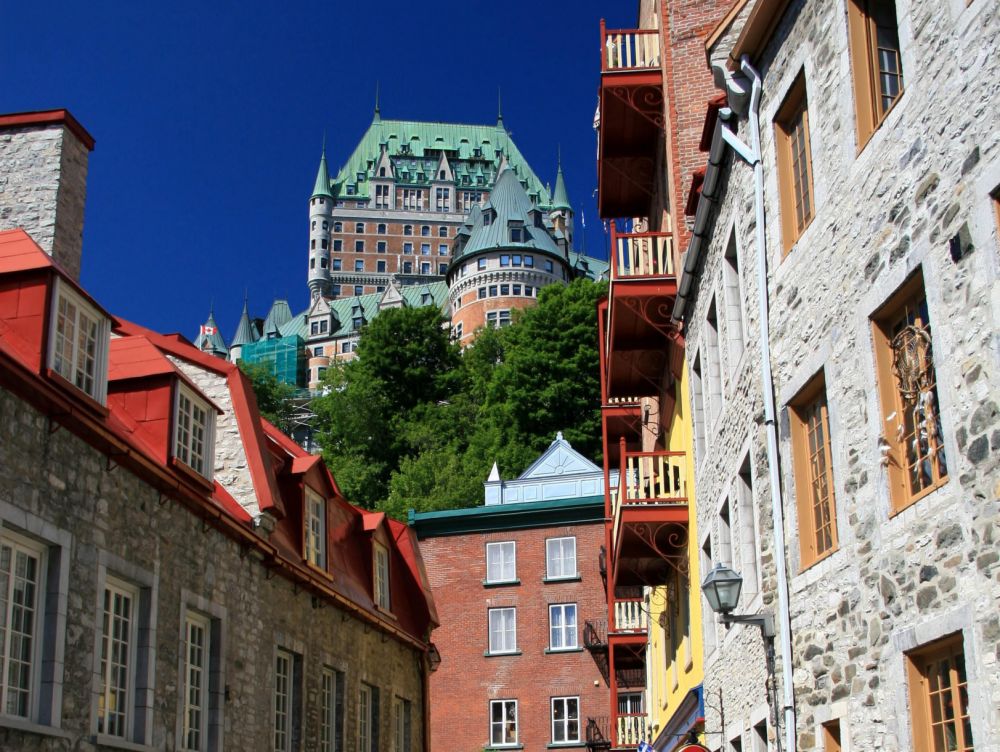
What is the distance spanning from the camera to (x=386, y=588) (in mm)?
24188

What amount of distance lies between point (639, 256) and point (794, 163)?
→ 7.16 meters

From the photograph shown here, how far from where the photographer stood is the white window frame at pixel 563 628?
4150 centimetres

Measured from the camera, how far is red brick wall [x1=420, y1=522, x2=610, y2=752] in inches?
1612

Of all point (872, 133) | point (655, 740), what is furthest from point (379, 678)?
point (872, 133)

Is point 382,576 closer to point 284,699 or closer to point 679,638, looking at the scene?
point 284,699

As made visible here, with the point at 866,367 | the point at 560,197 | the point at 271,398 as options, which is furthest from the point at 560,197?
the point at 866,367

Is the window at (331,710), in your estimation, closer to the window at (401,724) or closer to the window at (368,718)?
the window at (368,718)

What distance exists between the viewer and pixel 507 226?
408ft

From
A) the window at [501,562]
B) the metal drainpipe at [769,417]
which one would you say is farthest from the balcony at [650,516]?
the window at [501,562]

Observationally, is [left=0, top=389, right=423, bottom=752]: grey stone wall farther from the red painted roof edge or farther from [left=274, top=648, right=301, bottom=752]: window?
the red painted roof edge

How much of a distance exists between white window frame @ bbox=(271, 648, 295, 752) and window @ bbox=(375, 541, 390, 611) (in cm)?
463

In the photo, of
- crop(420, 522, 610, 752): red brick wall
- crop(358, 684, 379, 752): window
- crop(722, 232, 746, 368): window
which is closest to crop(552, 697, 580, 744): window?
crop(420, 522, 610, 752): red brick wall

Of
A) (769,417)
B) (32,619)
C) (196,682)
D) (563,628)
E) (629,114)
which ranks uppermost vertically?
(629,114)

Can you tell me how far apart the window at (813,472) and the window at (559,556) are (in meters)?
31.3
